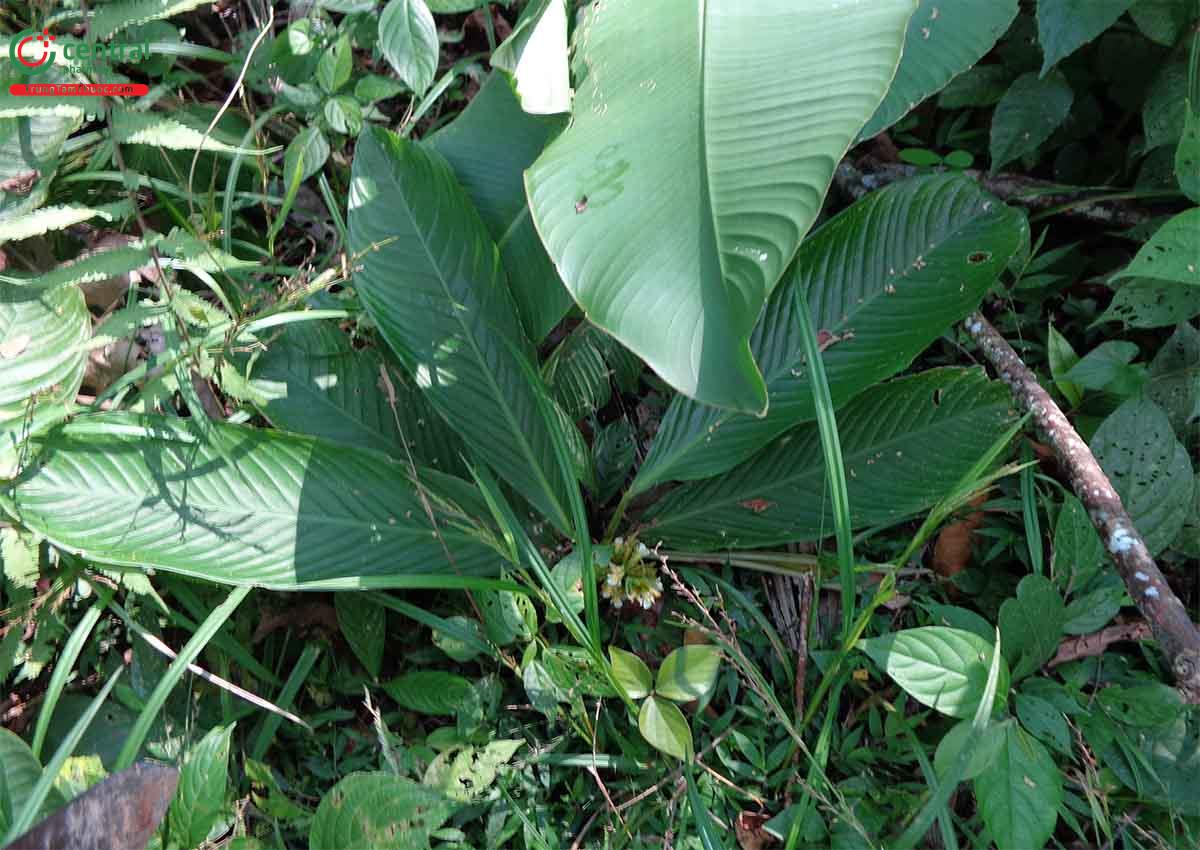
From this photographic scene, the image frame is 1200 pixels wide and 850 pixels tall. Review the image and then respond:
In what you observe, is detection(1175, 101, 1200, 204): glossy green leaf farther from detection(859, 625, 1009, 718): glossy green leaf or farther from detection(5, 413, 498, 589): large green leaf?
detection(5, 413, 498, 589): large green leaf

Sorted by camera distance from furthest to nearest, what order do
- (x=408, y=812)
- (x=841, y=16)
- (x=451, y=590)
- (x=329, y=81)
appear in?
1. (x=329, y=81)
2. (x=451, y=590)
3. (x=408, y=812)
4. (x=841, y=16)

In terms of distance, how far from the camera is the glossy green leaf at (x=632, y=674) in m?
1.13

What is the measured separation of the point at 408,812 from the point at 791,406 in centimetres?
69

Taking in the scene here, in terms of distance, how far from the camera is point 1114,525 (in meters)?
1.08

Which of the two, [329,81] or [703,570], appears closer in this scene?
[703,570]

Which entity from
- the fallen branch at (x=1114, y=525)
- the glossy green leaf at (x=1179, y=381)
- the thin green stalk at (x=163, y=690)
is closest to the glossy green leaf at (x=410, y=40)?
the thin green stalk at (x=163, y=690)

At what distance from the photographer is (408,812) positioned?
3.39 ft

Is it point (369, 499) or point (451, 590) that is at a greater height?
point (369, 499)

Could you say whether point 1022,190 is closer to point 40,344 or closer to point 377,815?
point 377,815

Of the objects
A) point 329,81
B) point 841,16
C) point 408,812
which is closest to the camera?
point 841,16

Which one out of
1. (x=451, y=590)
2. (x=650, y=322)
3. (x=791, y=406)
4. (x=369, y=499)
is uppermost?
(x=650, y=322)

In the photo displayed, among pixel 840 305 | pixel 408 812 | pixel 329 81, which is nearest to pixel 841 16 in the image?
pixel 840 305

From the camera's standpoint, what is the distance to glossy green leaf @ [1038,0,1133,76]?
1146 mm

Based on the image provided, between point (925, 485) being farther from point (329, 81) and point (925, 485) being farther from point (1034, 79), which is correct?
point (329, 81)
